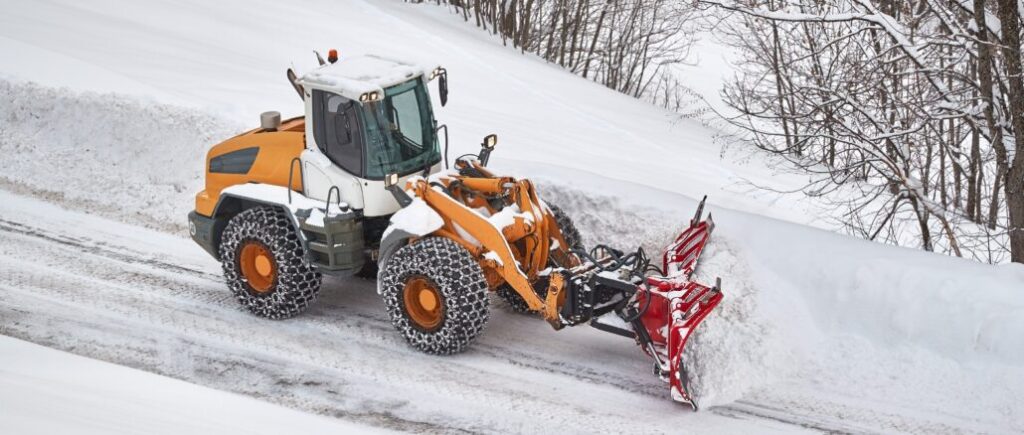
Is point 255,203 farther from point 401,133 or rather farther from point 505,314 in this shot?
point 505,314

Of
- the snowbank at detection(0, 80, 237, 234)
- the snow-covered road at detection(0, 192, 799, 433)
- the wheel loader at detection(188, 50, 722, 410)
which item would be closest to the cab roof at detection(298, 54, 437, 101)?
the wheel loader at detection(188, 50, 722, 410)

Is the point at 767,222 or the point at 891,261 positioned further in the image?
the point at 767,222

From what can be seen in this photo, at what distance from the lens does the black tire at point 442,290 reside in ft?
22.6

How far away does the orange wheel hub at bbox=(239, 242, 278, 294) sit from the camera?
767 centimetres

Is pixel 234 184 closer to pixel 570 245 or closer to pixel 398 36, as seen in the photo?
pixel 570 245

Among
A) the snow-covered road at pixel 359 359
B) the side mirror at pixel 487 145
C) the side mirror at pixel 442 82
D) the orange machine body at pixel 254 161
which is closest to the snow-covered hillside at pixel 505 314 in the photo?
the snow-covered road at pixel 359 359

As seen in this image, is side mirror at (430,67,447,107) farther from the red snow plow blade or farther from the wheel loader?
the red snow plow blade

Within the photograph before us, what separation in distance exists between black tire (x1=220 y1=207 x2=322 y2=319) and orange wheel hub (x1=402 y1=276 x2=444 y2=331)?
89 centimetres

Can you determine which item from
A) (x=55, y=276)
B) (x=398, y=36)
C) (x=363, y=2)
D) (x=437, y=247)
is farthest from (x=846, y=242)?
(x=363, y=2)

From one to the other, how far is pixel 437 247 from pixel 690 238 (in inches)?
82.9

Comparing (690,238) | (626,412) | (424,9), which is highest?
(424,9)

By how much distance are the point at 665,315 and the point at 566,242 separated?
134cm

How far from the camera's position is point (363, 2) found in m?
19.8

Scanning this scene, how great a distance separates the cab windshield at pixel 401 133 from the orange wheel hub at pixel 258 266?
1.08 meters
